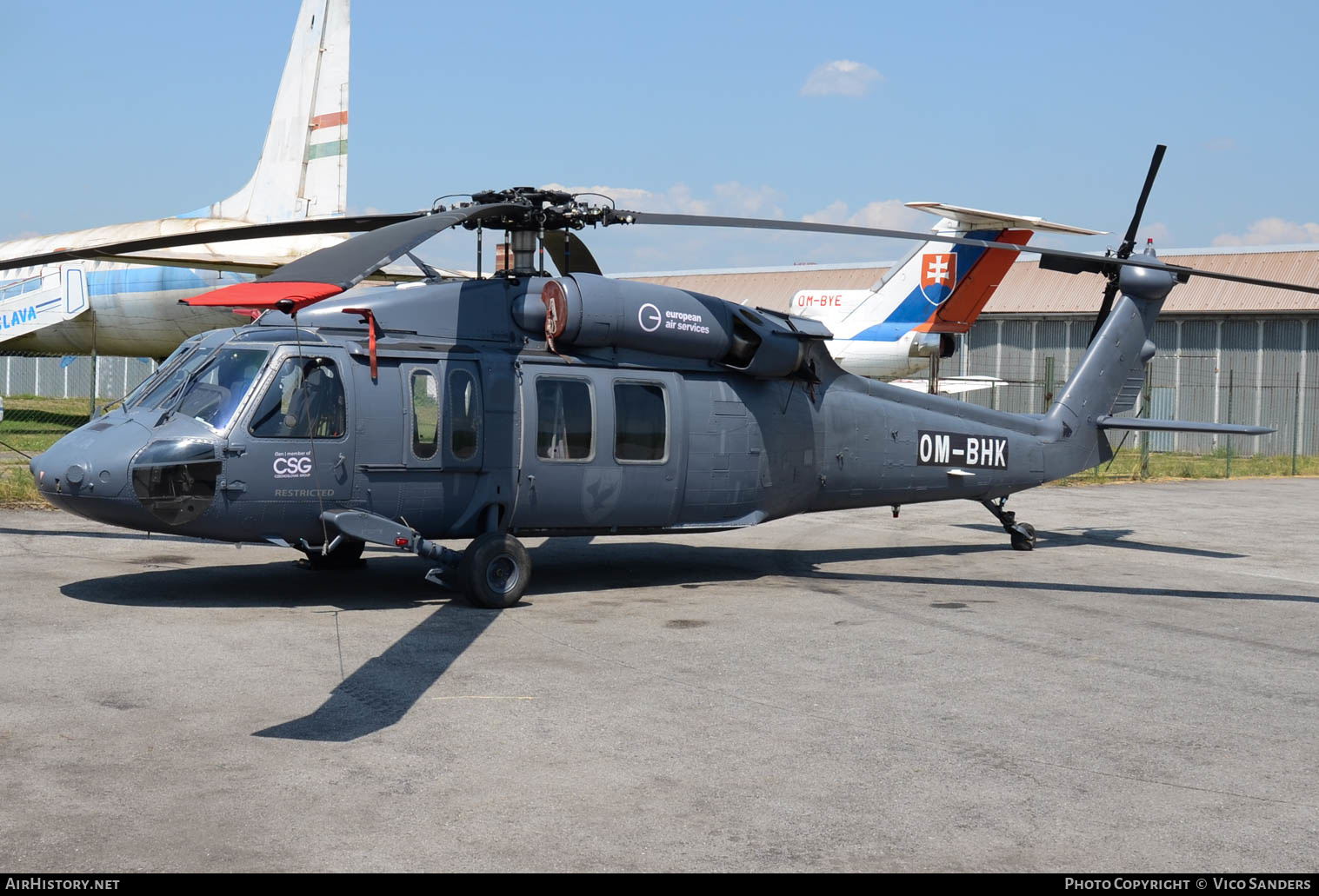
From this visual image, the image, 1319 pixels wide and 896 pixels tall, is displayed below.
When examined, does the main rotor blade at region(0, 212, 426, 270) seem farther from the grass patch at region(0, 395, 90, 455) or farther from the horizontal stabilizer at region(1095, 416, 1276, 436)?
the grass patch at region(0, 395, 90, 455)

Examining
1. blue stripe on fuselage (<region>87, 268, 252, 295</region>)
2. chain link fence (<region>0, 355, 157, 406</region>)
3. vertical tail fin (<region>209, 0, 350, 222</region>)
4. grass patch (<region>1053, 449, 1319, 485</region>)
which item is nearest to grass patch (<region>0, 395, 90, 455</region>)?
blue stripe on fuselage (<region>87, 268, 252, 295</region>)

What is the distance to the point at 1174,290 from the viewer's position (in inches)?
1775

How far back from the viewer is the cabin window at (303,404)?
9.55 m

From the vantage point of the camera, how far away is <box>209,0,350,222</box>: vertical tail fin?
1025 inches

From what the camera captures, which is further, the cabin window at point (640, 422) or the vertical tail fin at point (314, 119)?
the vertical tail fin at point (314, 119)

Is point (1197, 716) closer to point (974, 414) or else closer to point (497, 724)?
point (497, 724)

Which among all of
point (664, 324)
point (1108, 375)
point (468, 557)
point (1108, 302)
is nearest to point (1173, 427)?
point (1108, 375)

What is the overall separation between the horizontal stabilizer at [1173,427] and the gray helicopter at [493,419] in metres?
1.96

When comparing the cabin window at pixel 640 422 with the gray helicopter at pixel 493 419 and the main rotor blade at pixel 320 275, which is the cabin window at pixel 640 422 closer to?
the gray helicopter at pixel 493 419

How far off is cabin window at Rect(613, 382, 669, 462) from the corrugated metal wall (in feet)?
102

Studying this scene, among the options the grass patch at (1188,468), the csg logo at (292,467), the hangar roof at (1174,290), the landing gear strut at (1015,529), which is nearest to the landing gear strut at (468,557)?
the csg logo at (292,467)

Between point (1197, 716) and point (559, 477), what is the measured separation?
5469mm

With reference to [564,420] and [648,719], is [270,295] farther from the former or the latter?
[564,420]
